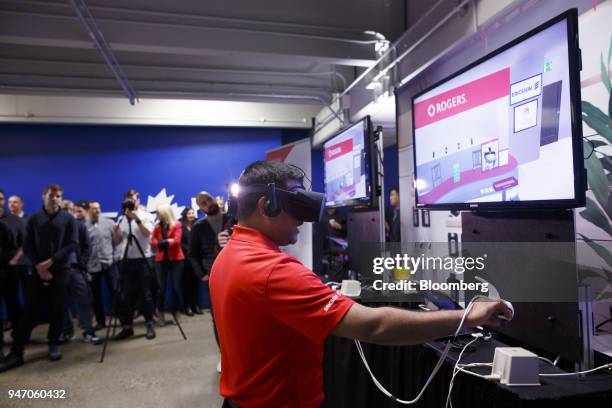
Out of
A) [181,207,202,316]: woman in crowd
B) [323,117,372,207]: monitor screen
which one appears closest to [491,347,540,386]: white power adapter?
[323,117,372,207]: monitor screen

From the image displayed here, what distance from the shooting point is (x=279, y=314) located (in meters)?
0.98

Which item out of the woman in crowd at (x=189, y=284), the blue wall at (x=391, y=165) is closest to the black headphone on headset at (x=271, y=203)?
the woman in crowd at (x=189, y=284)

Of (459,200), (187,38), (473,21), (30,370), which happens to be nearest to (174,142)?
(187,38)

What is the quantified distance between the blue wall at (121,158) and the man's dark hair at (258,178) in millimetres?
5153

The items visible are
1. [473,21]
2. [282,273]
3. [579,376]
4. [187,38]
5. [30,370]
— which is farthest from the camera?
[30,370]

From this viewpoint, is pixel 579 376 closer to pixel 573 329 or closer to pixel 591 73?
pixel 573 329

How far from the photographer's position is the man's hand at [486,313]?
1.02m

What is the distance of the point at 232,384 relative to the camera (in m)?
1.15

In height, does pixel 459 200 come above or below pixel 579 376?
above

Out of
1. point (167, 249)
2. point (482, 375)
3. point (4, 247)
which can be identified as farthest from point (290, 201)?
point (167, 249)

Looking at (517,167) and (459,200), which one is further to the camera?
(459,200)

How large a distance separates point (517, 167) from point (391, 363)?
102 cm

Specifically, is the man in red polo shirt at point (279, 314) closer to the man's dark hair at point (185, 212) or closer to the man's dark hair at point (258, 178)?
the man's dark hair at point (258, 178)

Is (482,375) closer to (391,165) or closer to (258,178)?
(258,178)
